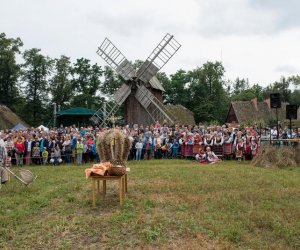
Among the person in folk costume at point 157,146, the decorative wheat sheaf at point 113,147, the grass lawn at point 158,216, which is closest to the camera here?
the grass lawn at point 158,216

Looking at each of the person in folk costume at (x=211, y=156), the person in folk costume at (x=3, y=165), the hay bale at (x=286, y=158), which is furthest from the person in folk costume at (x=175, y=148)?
the person in folk costume at (x=3, y=165)

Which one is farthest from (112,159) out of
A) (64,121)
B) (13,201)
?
(64,121)

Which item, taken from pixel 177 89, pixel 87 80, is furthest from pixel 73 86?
pixel 177 89

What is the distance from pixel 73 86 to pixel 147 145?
38.8 meters

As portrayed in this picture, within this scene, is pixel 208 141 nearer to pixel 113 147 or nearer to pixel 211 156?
pixel 211 156

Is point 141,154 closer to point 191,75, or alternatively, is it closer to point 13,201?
point 13,201

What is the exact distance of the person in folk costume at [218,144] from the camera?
2030 centimetres

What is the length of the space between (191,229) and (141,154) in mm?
13339

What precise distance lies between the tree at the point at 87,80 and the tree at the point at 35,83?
5130 millimetres

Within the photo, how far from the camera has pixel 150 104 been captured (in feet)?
92.9

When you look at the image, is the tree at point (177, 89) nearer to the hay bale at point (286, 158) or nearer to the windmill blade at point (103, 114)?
the windmill blade at point (103, 114)

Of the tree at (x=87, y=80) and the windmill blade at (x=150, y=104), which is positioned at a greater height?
the tree at (x=87, y=80)

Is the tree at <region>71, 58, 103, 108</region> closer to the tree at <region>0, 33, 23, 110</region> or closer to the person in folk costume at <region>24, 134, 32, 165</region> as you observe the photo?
the tree at <region>0, 33, 23, 110</region>

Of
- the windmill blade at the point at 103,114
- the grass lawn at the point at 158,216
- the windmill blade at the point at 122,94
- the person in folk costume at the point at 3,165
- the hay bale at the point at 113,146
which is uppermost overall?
the windmill blade at the point at 122,94
